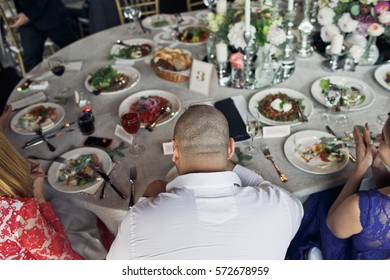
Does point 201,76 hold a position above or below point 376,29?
below

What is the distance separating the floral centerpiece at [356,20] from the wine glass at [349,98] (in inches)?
9.3

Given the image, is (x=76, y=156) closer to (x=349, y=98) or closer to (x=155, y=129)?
(x=155, y=129)

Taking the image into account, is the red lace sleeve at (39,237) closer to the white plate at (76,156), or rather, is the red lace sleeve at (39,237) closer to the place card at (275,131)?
the white plate at (76,156)

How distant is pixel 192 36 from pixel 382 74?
1262mm

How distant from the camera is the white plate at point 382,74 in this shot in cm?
201

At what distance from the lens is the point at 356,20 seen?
2.11m

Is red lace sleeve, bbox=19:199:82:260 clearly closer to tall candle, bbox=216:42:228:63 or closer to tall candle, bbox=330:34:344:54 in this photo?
tall candle, bbox=216:42:228:63

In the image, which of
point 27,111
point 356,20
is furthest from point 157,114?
point 356,20

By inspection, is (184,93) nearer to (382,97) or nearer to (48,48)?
(382,97)

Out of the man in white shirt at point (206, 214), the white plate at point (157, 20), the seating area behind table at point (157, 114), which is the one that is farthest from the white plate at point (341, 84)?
the white plate at point (157, 20)

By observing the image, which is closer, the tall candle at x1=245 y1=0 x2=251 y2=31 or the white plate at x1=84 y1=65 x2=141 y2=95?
the tall candle at x1=245 y1=0 x2=251 y2=31

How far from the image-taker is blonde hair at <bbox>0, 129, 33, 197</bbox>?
4.26 feet

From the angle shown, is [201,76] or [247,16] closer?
[247,16]

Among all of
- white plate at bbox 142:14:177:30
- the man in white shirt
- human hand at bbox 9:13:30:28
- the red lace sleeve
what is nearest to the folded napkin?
the man in white shirt
